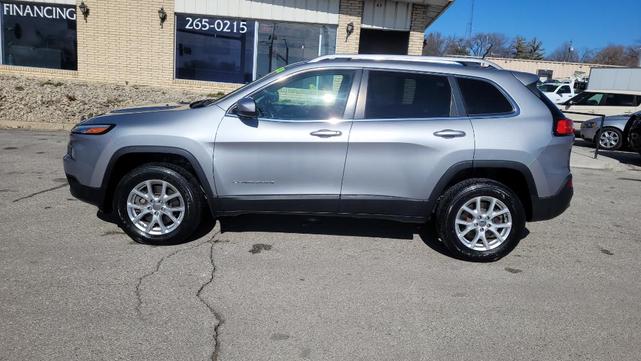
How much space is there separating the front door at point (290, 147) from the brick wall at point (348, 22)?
382 inches

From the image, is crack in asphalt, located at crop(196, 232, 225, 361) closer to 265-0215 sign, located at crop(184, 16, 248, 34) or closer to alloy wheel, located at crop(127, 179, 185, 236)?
alloy wheel, located at crop(127, 179, 185, 236)

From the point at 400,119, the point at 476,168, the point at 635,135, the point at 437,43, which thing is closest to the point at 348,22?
the point at 635,135

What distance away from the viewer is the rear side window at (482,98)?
14.8ft

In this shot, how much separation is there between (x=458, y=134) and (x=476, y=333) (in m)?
1.77

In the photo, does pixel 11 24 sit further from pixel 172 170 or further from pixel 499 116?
pixel 499 116

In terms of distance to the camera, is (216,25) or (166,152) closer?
(166,152)

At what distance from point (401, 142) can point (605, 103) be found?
15.7m

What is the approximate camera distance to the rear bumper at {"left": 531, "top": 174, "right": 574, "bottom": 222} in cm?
450

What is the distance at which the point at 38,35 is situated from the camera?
15328 millimetres

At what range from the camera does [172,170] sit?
4.51 m

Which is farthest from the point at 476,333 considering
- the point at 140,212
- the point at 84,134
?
the point at 84,134

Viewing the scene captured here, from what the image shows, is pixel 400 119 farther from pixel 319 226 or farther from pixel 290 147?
pixel 319 226

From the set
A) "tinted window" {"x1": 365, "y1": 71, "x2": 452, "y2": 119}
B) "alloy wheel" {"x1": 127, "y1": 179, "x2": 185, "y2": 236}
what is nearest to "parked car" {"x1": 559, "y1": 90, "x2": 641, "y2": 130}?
"tinted window" {"x1": 365, "y1": 71, "x2": 452, "y2": 119}

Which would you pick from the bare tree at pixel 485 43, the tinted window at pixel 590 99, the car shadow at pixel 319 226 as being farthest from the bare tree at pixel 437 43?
the car shadow at pixel 319 226
